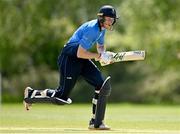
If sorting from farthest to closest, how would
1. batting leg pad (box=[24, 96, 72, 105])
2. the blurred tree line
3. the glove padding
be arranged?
the blurred tree line, batting leg pad (box=[24, 96, 72, 105]), the glove padding

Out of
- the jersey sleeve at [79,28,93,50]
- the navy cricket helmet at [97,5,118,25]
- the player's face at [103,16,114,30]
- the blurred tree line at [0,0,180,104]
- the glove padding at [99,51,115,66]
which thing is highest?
the navy cricket helmet at [97,5,118,25]

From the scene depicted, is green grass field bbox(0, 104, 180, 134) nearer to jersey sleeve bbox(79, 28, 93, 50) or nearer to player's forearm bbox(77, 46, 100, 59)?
Answer: player's forearm bbox(77, 46, 100, 59)

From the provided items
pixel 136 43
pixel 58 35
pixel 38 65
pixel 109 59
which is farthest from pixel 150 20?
pixel 109 59

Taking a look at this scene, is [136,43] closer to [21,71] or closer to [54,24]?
[54,24]

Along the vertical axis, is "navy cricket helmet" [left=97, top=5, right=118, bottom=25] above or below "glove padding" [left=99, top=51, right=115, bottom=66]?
above

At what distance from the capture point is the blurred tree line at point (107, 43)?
48.2 m

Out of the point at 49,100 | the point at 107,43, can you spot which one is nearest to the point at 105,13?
the point at 49,100

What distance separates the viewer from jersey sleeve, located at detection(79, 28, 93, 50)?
13.4 metres

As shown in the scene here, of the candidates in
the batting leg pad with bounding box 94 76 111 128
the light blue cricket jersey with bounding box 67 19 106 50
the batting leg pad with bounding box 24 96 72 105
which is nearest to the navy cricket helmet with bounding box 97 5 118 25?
the light blue cricket jersey with bounding box 67 19 106 50

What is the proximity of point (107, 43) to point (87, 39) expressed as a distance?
42123 millimetres

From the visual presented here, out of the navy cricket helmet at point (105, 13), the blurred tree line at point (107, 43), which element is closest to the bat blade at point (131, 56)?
the navy cricket helmet at point (105, 13)

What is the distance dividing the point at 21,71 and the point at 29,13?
22.6 ft

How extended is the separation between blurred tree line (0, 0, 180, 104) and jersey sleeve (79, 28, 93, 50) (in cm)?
3133

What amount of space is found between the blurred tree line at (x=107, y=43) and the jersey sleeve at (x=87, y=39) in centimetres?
3133
